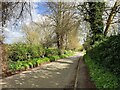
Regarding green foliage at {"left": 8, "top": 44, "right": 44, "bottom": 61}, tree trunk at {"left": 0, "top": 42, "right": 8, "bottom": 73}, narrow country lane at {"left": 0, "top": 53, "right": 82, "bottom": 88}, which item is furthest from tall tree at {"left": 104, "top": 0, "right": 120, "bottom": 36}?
tree trunk at {"left": 0, "top": 42, "right": 8, "bottom": 73}

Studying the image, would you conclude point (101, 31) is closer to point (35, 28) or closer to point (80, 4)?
point (80, 4)

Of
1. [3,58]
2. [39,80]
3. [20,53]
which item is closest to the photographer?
[39,80]

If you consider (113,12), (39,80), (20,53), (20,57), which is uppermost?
(113,12)

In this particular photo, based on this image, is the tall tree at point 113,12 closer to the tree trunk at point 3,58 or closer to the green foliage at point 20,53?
the green foliage at point 20,53

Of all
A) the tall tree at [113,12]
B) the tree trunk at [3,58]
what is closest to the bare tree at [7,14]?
the tree trunk at [3,58]

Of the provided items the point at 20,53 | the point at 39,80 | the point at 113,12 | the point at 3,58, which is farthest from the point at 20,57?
the point at 113,12

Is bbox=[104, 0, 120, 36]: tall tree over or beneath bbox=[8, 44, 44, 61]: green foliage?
over

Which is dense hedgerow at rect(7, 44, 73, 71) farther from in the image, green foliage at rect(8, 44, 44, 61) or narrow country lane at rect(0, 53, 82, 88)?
narrow country lane at rect(0, 53, 82, 88)

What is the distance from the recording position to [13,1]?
13.8m

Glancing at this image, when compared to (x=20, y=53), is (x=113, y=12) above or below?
above

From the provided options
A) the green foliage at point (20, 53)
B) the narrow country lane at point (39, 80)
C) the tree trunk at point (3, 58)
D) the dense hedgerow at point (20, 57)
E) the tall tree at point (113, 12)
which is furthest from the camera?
the tall tree at point (113, 12)

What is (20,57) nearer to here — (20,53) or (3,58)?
(20,53)

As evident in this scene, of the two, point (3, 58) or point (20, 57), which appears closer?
point (3, 58)

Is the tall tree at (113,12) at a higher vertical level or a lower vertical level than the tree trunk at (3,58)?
higher
